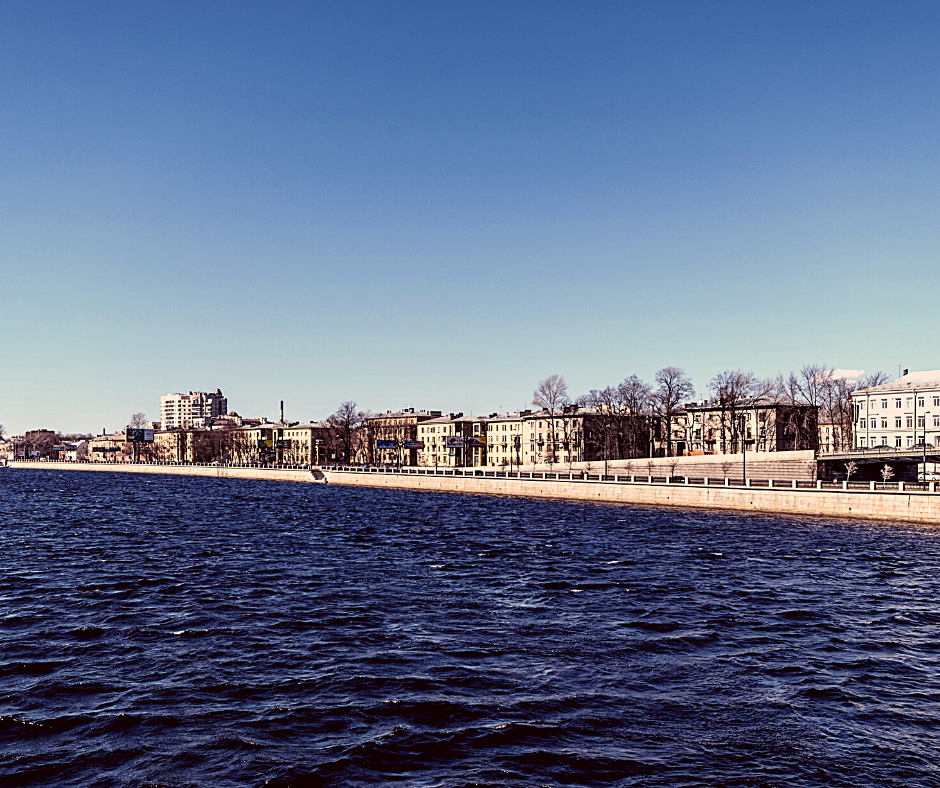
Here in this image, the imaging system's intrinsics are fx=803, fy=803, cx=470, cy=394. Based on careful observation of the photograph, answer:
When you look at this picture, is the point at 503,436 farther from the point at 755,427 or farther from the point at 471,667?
the point at 471,667

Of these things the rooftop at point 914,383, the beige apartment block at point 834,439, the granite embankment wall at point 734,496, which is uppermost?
the rooftop at point 914,383

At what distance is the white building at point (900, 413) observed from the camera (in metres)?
108

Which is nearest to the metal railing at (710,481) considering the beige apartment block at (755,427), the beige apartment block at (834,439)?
the beige apartment block at (834,439)

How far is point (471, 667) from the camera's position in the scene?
2111 centimetres

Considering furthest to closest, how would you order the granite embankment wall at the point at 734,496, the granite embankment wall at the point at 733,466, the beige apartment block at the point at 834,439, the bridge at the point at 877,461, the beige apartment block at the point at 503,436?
the beige apartment block at the point at 503,436
the beige apartment block at the point at 834,439
the granite embankment wall at the point at 733,466
the bridge at the point at 877,461
the granite embankment wall at the point at 734,496

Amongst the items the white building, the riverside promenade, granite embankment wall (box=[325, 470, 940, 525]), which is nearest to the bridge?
the white building

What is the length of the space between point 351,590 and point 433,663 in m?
11.5

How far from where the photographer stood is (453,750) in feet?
52.0

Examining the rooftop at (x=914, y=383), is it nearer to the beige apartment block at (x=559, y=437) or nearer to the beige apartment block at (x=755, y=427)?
the beige apartment block at (x=755, y=427)

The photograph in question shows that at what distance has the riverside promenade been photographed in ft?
197

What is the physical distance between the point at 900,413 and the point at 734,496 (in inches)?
2149

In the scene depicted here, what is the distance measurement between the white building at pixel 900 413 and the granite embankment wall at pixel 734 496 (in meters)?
47.4

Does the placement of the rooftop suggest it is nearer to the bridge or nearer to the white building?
the white building

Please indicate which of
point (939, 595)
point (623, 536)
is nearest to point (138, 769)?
point (939, 595)
